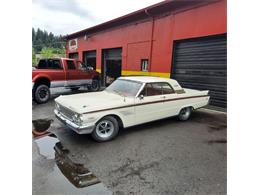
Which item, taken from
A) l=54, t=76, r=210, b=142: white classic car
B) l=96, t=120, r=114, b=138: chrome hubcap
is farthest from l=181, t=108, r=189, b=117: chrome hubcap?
l=96, t=120, r=114, b=138: chrome hubcap

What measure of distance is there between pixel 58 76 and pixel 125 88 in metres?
4.93

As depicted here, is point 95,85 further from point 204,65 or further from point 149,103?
point 149,103

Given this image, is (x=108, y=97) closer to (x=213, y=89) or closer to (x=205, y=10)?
(x=213, y=89)

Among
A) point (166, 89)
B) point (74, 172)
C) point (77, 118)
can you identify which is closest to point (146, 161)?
point (74, 172)

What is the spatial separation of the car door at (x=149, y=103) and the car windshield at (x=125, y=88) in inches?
8.3

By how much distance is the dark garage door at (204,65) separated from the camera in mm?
7457

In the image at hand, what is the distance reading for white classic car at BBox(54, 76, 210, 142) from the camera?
3980 millimetres

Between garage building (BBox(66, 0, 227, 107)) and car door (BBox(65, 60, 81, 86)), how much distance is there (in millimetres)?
3437

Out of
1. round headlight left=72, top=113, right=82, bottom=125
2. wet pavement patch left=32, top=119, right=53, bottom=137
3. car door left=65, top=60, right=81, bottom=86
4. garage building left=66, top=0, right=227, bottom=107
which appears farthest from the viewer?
car door left=65, top=60, right=81, bottom=86

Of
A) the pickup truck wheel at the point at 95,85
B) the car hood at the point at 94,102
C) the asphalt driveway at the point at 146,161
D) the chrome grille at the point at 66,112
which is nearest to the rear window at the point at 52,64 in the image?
the pickup truck wheel at the point at 95,85

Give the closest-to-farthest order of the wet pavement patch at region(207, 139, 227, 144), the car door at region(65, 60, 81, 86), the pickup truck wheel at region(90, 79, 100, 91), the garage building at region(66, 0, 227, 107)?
the wet pavement patch at region(207, 139, 227, 144) < the garage building at region(66, 0, 227, 107) < the car door at region(65, 60, 81, 86) < the pickup truck wheel at region(90, 79, 100, 91)

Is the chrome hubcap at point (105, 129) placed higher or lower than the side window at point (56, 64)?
lower

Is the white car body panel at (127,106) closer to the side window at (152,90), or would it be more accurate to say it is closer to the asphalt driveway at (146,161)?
the side window at (152,90)

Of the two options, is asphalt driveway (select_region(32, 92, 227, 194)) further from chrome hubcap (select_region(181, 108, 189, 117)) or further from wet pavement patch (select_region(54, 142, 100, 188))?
chrome hubcap (select_region(181, 108, 189, 117))
